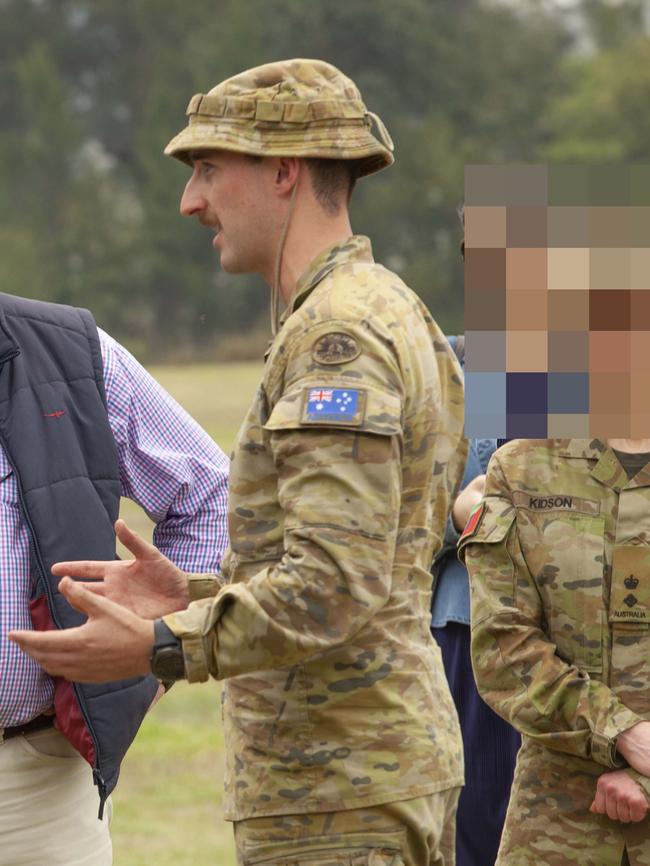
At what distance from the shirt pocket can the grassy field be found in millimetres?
3509

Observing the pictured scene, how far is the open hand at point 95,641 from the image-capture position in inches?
107

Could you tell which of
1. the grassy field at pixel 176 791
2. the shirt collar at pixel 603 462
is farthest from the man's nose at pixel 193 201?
the grassy field at pixel 176 791

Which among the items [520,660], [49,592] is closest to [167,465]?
[49,592]

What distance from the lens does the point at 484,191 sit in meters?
3.20

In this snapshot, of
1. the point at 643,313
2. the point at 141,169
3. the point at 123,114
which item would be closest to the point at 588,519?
the point at 643,313

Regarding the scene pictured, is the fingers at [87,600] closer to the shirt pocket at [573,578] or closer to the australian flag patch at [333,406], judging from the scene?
the australian flag patch at [333,406]

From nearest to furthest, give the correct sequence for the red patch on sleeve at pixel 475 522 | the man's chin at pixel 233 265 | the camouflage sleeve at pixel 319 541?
the camouflage sleeve at pixel 319 541 < the man's chin at pixel 233 265 < the red patch on sleeve at pixel 475 522

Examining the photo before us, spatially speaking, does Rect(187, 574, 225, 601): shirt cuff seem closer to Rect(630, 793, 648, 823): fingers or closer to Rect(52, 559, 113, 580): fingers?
Rect(52, 559, 113, 580): fingers

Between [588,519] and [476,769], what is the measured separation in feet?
4.69

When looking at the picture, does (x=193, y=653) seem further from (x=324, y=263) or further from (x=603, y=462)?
(x=603, y=462)

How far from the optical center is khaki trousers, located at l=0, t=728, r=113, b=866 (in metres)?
3.40

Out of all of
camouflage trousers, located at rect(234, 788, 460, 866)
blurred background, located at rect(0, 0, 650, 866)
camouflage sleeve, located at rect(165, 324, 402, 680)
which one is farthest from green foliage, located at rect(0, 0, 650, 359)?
camouflage sleeve, located at rect(165, 324, 402, 680)

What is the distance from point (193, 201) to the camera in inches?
120

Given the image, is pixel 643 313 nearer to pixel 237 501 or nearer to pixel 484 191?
pixel 484 191
